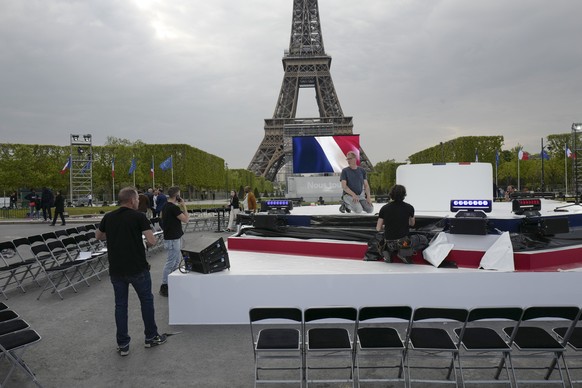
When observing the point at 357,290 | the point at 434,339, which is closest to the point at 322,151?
the point at 357,290

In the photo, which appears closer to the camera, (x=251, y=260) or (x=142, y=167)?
(x=251, y=260)

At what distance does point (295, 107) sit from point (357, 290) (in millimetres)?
57937

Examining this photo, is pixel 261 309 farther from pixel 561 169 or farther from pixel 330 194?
pixel 561 169

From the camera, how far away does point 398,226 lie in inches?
231

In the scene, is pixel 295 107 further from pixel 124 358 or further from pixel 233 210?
pixel 124 358

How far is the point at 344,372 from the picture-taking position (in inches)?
163

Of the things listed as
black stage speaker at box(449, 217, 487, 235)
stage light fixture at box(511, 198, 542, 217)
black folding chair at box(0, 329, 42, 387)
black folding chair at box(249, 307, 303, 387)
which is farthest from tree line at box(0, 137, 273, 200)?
black folding chair at box(249, 307, 303, 387)

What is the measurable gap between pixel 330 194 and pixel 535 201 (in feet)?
55.0

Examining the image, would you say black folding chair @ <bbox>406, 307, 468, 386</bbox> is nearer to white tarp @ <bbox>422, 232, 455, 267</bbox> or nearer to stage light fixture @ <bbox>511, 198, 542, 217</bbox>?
white tarp @ <bbox>422, 232, 455, 267</bbox>

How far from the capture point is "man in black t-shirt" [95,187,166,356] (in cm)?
451

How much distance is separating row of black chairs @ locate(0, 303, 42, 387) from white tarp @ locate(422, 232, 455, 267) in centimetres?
493

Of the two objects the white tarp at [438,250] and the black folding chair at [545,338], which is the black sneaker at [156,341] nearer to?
the black folding chair at [545,338]

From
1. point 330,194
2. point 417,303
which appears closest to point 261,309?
point 417,303

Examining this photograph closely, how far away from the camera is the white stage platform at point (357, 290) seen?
5.47 metres
